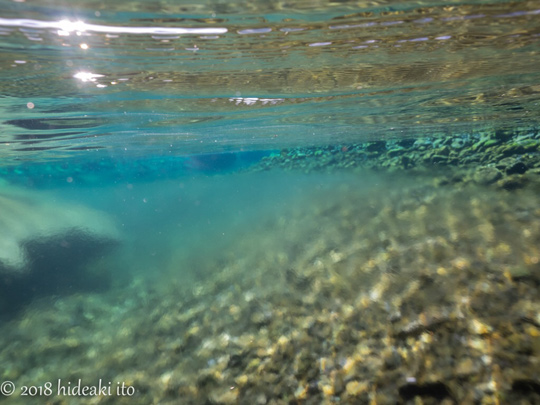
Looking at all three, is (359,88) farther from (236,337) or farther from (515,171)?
(236,337)

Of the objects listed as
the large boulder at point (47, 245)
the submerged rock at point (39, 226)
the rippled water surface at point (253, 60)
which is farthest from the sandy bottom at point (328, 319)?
the submerged rock at point (39, 226)

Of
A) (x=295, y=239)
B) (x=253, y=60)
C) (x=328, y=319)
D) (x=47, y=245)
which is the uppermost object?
(x=253, y=60)

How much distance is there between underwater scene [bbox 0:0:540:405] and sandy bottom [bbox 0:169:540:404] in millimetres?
33

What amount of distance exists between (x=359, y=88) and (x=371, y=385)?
632 centimetres

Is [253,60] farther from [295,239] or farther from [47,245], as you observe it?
[47,245]

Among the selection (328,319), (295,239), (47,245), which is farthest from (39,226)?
(328,319)

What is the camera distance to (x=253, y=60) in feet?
16.9

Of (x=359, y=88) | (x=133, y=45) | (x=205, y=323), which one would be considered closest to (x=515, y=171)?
(x=359, y=88)

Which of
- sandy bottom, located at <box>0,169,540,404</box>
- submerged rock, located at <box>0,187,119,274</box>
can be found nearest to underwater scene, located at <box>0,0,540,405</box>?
sandy bottom, located at <box>0,169,540,404</box>

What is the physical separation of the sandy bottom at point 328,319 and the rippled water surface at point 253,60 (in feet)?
10.4

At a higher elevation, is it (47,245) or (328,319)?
(328,319)

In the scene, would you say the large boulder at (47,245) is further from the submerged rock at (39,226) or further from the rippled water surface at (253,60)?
the rippled water surface at (253,60)

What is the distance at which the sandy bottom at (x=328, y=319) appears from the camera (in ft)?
13.0

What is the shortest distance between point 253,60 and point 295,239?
5.16 metres
